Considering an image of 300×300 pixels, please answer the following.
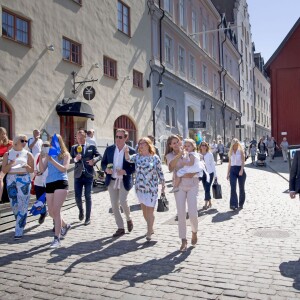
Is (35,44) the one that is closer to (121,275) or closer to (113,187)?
(113,187)

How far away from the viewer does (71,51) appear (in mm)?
15867

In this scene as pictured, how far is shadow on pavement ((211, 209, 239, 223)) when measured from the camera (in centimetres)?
793

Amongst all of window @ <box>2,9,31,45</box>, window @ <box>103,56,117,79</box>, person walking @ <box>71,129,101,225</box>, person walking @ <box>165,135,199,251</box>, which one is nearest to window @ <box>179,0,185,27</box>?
window @ <box>103,56,117,79</box>

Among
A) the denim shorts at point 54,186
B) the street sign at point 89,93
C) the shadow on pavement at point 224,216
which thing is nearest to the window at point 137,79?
the street sign at point 89,93

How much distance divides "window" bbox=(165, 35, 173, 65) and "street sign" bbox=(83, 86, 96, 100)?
989cm

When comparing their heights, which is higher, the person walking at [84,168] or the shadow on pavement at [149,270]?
the person walking at [84,168]

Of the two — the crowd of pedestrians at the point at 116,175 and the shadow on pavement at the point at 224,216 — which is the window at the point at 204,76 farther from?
the crowd of pedestrians at the point at 116,175

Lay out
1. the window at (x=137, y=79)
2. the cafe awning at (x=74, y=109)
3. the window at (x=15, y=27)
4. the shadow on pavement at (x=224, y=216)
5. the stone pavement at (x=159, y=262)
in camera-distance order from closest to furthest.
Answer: the stone pavement at (x=159, y=262) → the shadow on pavement at (x=224, y=216) → the window at (x=15, y=27) → the cafe awning at (x=74, y=109) → the window at (x=137, y=79)

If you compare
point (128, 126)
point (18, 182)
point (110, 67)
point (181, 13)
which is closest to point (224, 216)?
point (18, 182)

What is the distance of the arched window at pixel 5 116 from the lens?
41.3 ft

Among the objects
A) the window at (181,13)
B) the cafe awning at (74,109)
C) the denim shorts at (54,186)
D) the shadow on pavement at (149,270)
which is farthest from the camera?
the window at (181,13)

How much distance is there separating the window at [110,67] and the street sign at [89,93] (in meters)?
2.43

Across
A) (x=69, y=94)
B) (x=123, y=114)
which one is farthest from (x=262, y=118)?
(x=69, y=94)

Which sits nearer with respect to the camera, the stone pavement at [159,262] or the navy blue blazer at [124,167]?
the stone pavement at [159,262]
